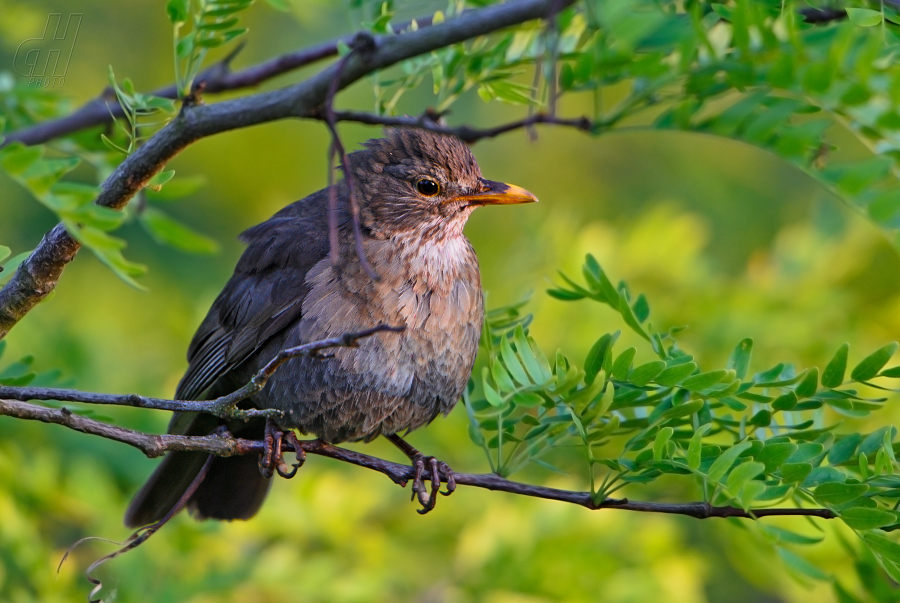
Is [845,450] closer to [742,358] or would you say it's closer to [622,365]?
[742,358]

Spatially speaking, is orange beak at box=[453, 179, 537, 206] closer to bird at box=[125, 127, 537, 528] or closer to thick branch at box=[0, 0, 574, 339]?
bird at box=[125, 127, 537, 528]

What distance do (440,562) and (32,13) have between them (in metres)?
3.31

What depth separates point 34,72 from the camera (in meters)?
4.48

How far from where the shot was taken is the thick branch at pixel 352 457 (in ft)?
7.79

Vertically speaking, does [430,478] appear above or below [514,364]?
below

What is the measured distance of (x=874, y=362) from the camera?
2596 millimetres

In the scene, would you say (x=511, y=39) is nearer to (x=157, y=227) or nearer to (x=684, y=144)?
(x=157, y=227)

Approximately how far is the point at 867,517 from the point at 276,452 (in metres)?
2.10

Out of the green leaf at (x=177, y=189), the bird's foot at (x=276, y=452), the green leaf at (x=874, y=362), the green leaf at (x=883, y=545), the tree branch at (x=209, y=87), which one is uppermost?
the tree branch at (x=209, y=87)

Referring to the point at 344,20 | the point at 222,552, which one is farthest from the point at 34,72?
the point at 344,20

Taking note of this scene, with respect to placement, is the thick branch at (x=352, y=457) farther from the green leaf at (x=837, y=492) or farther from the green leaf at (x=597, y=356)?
the green leaf at (x=597, y=356)

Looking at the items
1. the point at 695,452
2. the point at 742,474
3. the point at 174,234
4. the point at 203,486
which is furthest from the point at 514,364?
the point at 203,486

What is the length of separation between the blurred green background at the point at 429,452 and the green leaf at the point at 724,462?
0.91m

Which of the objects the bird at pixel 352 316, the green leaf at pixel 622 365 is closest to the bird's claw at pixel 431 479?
the bird at pixel 352 316
